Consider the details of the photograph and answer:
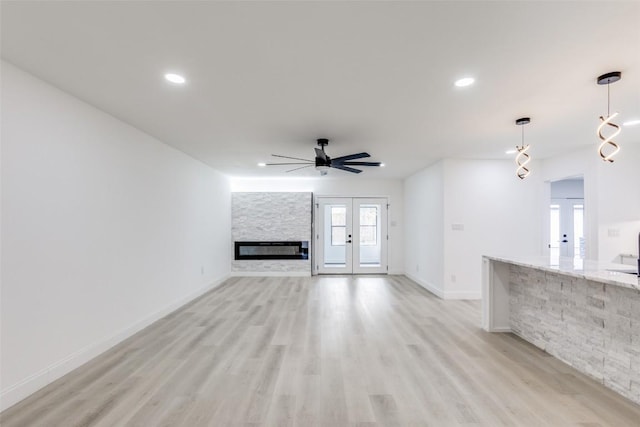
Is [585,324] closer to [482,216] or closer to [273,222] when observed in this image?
[482,216]

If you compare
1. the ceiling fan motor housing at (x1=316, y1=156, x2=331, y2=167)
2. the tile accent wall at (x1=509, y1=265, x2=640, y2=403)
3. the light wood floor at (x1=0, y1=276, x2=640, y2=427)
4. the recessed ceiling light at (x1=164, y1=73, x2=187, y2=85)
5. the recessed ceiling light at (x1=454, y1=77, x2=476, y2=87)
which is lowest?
the light wood floor at (x1=0, y1=276, x2=640, y2=427)

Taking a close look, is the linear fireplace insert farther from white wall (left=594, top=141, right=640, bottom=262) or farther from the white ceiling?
white wall (left=594, top=141, right=640, bottom=262)

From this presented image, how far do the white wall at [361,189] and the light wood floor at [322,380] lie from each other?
3784mm

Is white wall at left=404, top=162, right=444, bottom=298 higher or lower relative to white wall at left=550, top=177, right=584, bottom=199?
lower

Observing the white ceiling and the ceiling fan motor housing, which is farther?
the ceiling fan motor housing

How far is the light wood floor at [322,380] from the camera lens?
213 cm

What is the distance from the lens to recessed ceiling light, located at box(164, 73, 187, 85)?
2.41 metres

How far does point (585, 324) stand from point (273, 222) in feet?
20.4

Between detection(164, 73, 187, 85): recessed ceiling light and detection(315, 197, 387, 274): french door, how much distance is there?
5649 mm

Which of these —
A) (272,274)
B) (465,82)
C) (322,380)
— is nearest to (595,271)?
(465,82)

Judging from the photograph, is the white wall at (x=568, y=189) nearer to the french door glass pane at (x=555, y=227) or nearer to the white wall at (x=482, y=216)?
the french door glass pane at (x=555, y=227)

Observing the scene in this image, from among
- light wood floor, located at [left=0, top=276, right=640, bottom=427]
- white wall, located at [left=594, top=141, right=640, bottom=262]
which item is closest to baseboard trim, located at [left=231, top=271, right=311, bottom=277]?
light wood floor, located at [left=0, top=276, right=640, bottom=427]

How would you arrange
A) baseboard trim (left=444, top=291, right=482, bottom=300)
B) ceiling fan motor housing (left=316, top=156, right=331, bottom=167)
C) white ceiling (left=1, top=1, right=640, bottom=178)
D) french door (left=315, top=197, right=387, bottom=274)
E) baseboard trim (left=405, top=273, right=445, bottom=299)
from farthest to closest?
1. french door (left=315, top=197, right=387, bottom=274)
2. baseboard trim (left=405, top=273, right=445, bottom=299)
3. baseboard trim (left=444, top=291, right=482, bottom=300)
4. ceiling fan motor housing (left=316, top=156, right=331, bottom=167)
5. white ceiling (left=1, top=1, right=640, bottom=178)

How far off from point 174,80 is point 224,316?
324cm
